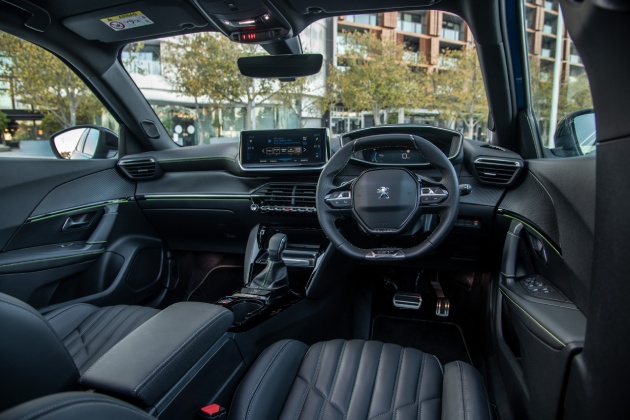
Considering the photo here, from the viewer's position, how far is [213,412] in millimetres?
1181

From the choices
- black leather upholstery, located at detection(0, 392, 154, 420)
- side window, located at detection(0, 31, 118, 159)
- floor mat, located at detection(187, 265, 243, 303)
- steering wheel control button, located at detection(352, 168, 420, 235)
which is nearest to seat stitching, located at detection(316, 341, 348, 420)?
steering wheel control button, located at detection(352, 168, 420, 235)

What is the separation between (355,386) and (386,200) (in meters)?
0.79

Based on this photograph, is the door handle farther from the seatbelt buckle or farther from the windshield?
the seatbelt buckle

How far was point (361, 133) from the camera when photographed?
7.85ft

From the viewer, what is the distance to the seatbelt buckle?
117 cm

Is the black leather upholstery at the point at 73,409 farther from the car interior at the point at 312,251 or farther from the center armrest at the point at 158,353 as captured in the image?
the center armrest at the point at 158,353

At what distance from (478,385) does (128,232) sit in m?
2.54

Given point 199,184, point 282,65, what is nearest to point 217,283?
point 199,184

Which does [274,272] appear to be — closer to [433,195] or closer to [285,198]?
[285,198]

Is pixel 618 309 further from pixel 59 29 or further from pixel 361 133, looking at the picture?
pixel 59 29

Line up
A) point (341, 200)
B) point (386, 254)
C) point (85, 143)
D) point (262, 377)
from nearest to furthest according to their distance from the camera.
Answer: point (262, 377)
point (386, 254)
point (341, 200)
point (85, 143)

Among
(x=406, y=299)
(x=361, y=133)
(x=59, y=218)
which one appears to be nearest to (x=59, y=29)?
(x=59, y=218)

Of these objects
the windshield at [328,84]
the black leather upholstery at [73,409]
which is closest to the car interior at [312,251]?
the black leather upholstery at [73,409]

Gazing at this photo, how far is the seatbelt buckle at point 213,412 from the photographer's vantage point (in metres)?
1.17
